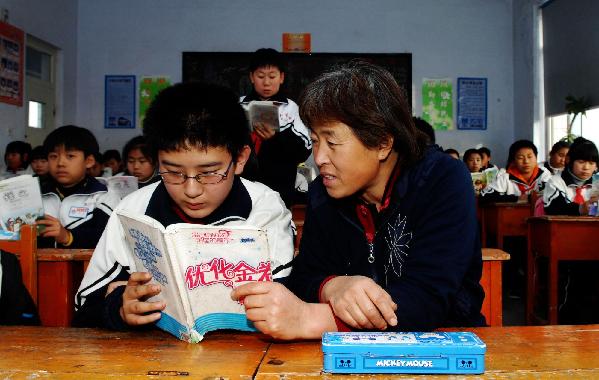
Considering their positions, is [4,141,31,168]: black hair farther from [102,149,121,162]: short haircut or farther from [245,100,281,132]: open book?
[245,100,281,132]: open book

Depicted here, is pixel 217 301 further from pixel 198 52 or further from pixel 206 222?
pixel 198 52

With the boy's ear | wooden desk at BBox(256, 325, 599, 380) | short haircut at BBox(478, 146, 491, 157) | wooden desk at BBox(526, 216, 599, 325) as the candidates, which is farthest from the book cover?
short haircut at BBox(478, 146, 491, 157)

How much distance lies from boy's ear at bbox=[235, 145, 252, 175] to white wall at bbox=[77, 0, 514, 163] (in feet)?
21.9

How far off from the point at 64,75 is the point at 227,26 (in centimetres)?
211

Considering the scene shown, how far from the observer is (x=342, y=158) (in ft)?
3.73

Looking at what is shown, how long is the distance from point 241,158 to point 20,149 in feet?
17.6

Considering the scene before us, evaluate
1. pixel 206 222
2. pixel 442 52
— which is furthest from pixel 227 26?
pixel 206 222

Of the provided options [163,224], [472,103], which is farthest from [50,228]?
[472,103]

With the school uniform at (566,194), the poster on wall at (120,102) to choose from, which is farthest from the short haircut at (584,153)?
the poster on wall at (120,102)

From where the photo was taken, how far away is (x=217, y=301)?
3.15 feet

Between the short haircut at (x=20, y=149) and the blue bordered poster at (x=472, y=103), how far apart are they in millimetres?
5107

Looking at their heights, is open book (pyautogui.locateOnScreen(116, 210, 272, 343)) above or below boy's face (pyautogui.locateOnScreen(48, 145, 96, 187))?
below

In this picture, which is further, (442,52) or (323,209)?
(442,52)

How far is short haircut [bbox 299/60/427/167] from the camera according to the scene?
43.6 inches
